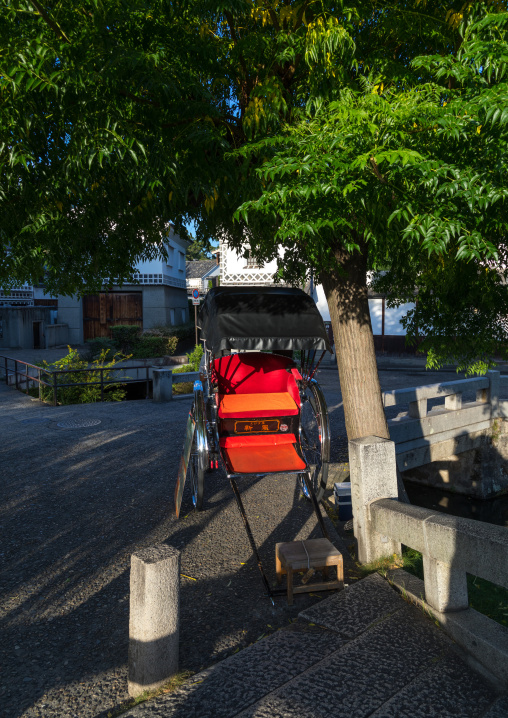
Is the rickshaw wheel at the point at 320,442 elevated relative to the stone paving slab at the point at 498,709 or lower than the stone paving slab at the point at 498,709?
elevated

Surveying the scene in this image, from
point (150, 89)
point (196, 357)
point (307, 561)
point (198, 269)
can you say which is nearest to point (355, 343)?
point (307, 561)

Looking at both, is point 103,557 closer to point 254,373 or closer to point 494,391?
point 254,373

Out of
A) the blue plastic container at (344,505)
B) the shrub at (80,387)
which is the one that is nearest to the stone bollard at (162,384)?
the shrub at (80,387)

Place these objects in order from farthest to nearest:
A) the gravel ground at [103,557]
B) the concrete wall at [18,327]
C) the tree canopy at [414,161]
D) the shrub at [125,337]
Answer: the concrete wall at [18,327] < the shrub at [125,337] < the tree canopy at [414,161] < the gravel ground at [103,557]

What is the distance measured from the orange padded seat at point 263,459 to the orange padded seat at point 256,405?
17.7 inches

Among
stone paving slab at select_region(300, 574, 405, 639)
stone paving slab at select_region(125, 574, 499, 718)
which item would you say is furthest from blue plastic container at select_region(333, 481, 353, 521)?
stone paving slab at select_region(125, 574, 499, 718)

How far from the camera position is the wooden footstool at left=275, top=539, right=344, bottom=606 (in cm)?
472

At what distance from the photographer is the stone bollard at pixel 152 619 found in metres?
3.38

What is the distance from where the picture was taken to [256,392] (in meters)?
8.04

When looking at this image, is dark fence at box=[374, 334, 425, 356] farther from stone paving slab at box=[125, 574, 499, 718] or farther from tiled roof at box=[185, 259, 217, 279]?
tiled roof at box=[185, 259, 217, 279]

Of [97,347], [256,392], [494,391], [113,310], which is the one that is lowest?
[494,391]

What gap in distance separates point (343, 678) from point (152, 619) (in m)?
1.30

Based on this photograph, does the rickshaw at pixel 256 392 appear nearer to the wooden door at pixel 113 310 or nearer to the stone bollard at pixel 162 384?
the stone bollard at pixel 162 384

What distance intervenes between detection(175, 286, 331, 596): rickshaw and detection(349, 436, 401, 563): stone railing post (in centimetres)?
90
